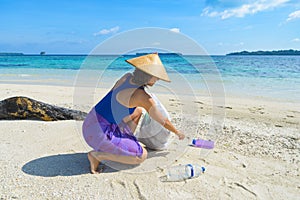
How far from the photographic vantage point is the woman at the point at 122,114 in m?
2.79

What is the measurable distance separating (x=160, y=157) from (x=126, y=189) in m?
0.89

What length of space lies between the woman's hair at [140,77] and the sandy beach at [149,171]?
0.95 meters

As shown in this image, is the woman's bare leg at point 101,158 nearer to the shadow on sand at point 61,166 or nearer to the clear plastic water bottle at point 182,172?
the shadow on sand at point 61,166

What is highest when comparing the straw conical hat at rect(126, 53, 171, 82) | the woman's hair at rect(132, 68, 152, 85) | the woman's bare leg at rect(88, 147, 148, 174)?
the straw conical hat at rect(126, 53, 171, 82)

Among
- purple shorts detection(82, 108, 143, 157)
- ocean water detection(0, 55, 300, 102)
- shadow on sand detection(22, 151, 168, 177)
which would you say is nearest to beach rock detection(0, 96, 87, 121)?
ocean water detection(0, 55, 300, 102)

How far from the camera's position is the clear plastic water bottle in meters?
2.83

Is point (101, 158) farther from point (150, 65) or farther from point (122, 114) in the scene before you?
point (150, 65)

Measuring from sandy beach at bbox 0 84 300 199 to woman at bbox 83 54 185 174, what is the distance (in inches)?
7.5

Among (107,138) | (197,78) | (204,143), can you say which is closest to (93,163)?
(107,138)

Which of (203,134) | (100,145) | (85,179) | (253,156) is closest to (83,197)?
(85,179)

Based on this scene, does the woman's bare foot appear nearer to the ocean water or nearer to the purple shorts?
the purple shorts

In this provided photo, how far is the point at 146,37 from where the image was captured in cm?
323

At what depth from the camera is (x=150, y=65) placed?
2.79m

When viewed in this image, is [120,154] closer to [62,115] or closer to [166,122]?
[166,122]
